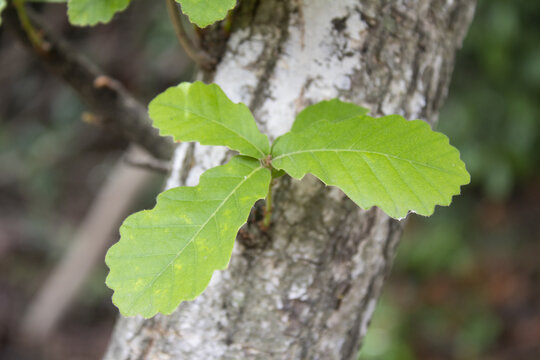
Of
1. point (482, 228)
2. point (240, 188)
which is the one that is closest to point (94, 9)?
point (240, 188)

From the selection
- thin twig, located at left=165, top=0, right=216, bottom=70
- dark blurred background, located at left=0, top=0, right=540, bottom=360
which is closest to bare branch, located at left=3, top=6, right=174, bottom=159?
thin twig, located at left=165, top=0, right=216, bottom=70

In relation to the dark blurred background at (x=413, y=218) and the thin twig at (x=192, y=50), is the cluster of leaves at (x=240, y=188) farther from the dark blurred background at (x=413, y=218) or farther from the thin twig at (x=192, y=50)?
the dark blurred background at (x=413, y=218)

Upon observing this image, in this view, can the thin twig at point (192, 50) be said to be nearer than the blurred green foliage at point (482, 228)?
Yes

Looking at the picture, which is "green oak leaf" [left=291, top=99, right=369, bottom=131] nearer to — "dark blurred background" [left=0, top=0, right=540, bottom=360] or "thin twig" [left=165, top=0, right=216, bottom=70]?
"thin twig" [left=165, top=0, right=216, bottom=70]

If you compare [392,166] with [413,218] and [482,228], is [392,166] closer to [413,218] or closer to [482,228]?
[482,228]

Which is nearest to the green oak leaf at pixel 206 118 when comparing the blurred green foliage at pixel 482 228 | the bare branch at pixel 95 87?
the bare branch at pixel 95 87

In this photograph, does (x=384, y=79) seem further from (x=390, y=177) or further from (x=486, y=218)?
(x=486, y=218)
